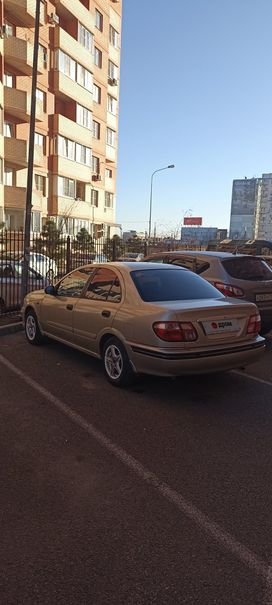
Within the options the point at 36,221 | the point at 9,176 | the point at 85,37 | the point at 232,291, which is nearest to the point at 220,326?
the point at 232,291

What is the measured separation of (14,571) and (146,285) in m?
3.56

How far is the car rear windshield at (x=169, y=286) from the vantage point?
210 inches

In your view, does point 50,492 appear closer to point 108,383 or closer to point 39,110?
point 108,383

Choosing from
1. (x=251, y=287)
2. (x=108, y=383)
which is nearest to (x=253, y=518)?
(x=108, y=383)

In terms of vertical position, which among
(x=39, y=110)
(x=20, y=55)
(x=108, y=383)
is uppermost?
(x=20, y=55)

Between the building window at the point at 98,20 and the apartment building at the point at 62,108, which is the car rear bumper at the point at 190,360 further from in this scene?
the building window at the point at 98,20

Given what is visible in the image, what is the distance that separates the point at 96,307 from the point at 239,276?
9.46ft

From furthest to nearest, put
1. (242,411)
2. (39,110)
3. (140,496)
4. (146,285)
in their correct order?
(39,110) < (146,285) < (242,411) < (140,496)

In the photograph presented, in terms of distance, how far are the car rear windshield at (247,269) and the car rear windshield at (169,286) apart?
5.87 feet

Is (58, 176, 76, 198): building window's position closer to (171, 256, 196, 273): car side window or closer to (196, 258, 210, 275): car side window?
(171, 256, 196, 273): car side window

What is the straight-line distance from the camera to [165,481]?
3.31 meters

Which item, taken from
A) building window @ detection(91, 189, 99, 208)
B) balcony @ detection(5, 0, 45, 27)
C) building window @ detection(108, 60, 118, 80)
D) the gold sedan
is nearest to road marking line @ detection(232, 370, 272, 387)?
the gold sedan

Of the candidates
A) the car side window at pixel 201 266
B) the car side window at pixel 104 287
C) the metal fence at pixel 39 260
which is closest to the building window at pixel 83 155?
the metal fence at pixel 39 260

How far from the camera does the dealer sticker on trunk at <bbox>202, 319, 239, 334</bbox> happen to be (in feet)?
15.8
